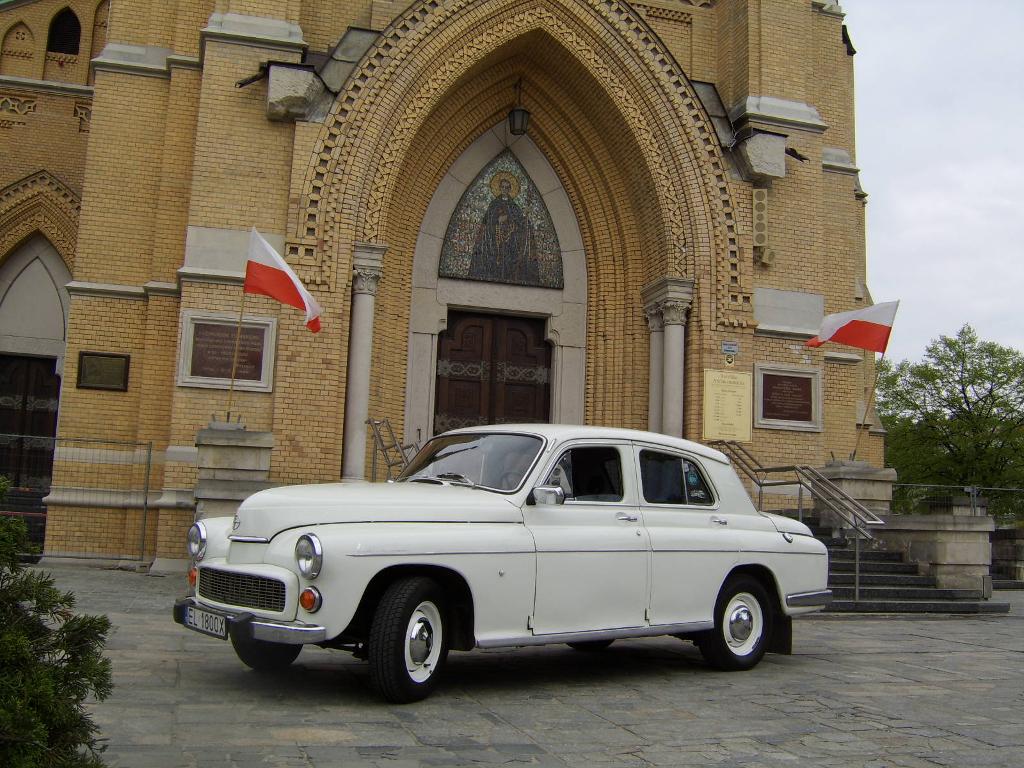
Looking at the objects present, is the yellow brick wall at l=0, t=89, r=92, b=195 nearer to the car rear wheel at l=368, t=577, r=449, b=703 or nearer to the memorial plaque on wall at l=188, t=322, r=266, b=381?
the memorial plaque on wall at l=188, t=322, r=266, b=381

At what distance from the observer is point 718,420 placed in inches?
589

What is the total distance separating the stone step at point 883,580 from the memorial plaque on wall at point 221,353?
25.3ft

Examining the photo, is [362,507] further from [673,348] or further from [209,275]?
[673,348]

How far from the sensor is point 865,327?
46.9 feet

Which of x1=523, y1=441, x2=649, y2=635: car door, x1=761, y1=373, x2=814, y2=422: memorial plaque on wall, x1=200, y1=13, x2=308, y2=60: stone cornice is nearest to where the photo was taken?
x1=523, y1=441, x2=649, y2=635: car door

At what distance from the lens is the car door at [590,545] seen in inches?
245

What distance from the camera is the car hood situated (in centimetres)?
579

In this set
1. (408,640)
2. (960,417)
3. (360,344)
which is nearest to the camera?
(408,640)

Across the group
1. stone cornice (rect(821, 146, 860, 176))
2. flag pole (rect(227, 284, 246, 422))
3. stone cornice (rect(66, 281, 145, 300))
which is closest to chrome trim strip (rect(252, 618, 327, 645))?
flag pole (rect(227, 284, 246, 422))

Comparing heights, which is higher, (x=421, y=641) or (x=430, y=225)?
(x=430, y=225)

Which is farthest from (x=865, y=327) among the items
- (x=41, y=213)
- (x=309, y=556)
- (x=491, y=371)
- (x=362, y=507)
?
(x=41, y=213)

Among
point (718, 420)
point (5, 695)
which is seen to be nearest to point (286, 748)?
point (5, 695)

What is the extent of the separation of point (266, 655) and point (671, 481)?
302cm

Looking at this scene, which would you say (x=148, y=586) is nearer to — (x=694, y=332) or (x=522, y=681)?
(x=522, y=681)
